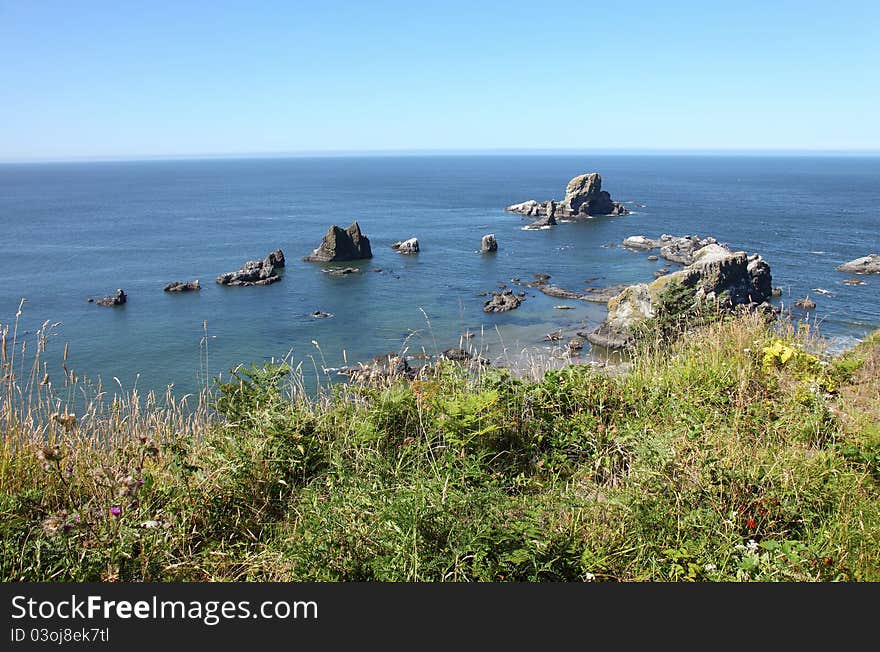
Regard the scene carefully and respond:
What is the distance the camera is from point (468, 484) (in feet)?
17.5

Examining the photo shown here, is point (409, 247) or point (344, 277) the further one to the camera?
point (409, 247)

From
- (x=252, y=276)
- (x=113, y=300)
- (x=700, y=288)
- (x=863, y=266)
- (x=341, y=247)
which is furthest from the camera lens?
(x=341, y=247)

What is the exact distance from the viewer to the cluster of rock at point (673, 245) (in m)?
65.7

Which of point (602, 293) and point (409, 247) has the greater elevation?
point (409, 247)

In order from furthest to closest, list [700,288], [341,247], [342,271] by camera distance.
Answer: [341,247] < [342,271] < [700,288]

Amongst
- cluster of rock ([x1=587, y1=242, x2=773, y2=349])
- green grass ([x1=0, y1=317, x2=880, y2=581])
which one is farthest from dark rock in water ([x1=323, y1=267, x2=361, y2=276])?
green grass ([x1=0, y1=317, x2=880, y2=581])

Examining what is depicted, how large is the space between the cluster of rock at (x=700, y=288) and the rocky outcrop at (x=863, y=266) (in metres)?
15.7

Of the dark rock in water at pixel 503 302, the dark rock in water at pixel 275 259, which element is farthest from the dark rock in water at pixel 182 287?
the dark rock in water at pixel 503 302

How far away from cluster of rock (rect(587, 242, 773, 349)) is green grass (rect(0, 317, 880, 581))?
99.6ft

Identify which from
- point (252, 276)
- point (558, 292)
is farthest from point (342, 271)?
point (558, 292)

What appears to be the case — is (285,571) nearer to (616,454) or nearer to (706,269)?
(616,454)

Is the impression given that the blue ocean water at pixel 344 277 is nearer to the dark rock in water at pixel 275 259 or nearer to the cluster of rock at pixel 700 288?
the dark rock in water at pixel 275 259

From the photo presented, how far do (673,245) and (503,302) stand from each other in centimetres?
3204

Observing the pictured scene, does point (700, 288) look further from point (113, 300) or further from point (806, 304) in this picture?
point (113, 300)
